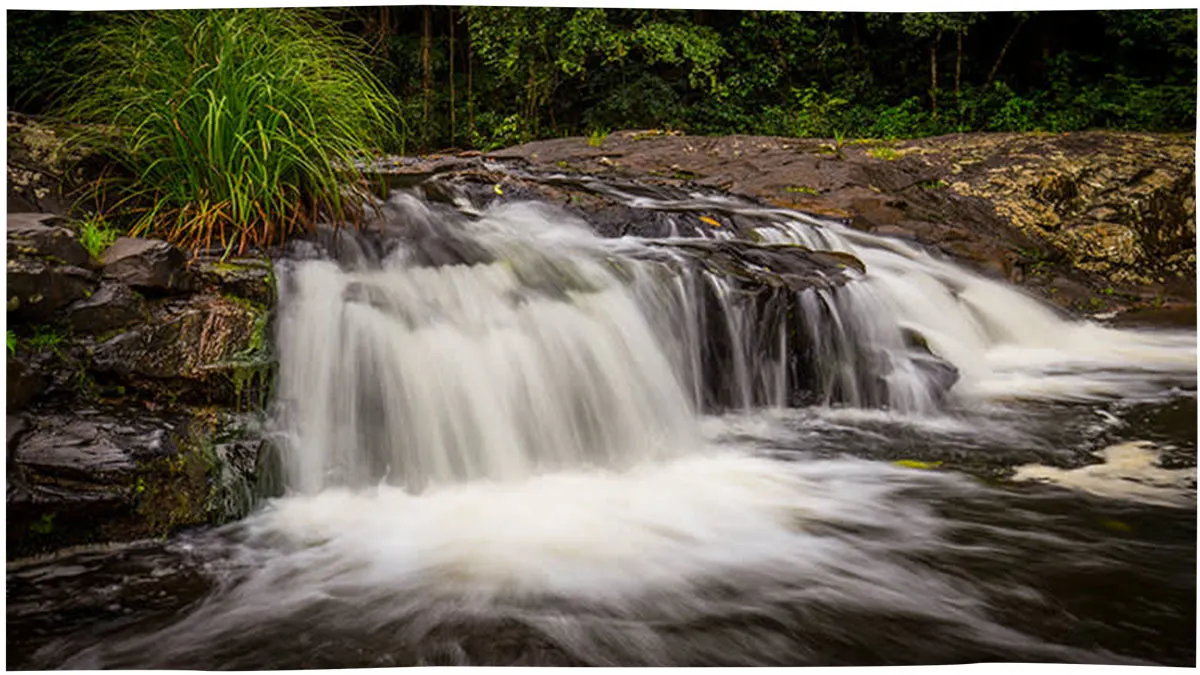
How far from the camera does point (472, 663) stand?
60.6 inches

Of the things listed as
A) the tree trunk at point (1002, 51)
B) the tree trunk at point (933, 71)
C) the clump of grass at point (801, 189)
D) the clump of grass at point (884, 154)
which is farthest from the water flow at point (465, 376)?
the clump of grass at point (801, 189)

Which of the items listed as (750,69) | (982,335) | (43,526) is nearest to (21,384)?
(43,526)

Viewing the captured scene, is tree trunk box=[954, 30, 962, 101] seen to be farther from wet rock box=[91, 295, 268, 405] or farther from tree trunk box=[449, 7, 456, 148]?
wet rock box=[91, 295, 268, 405]

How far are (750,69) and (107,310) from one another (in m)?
1.82

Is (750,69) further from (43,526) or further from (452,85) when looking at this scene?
(43,526)

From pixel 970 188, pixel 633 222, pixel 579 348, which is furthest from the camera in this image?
pixel 970 188

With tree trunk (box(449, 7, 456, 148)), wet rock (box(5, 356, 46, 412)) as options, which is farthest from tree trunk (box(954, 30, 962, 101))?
wet rock (box(5, 356, 46, 412))

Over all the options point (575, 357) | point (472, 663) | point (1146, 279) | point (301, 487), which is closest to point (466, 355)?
point (575, 357)

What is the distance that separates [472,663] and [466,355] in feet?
3.09

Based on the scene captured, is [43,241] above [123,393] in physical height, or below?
above

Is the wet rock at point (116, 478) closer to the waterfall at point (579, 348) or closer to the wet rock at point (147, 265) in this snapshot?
the waterfall at point (579, 348)

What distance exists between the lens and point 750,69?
2.62m

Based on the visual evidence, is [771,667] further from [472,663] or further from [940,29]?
[940,29]

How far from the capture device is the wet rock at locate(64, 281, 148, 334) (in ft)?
6.19
